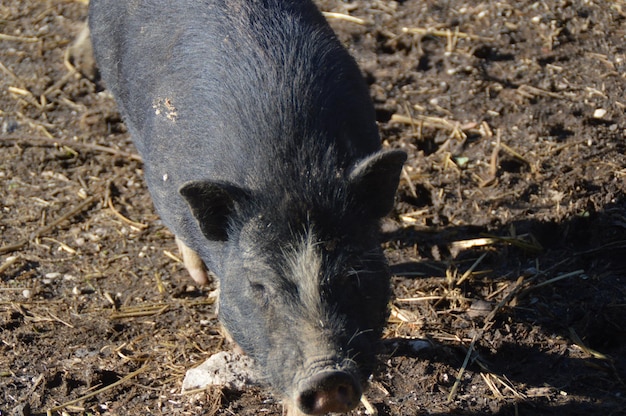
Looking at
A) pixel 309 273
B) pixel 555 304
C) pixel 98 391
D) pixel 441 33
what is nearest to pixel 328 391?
pixel 309 273

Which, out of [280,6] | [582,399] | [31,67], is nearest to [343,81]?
[280,6]

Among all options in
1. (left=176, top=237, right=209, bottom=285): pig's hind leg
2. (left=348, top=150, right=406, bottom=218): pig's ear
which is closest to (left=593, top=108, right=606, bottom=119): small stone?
(left=348, top=150, right=406, bottom=218): pig's ear

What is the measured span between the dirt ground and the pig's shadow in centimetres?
1

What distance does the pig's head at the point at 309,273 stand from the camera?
11.6ft

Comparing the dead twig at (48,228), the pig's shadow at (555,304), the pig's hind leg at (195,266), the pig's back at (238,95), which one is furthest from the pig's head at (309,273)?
the dead twig at (48,228)

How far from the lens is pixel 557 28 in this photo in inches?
285

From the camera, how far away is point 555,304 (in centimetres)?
496

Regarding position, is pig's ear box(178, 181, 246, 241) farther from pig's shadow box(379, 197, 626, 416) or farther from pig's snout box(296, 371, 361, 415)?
pig's shadow box(379, 197, 626, 416)

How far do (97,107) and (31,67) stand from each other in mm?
1016

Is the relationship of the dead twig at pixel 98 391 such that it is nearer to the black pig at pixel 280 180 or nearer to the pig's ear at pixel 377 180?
the black pig at pixel 280 180

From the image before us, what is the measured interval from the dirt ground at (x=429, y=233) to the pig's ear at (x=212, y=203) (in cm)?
87

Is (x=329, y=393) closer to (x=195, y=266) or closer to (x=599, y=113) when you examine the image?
(x=195, y=266)

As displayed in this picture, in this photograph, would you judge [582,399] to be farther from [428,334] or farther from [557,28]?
[557,28]

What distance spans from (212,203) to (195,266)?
166cm
